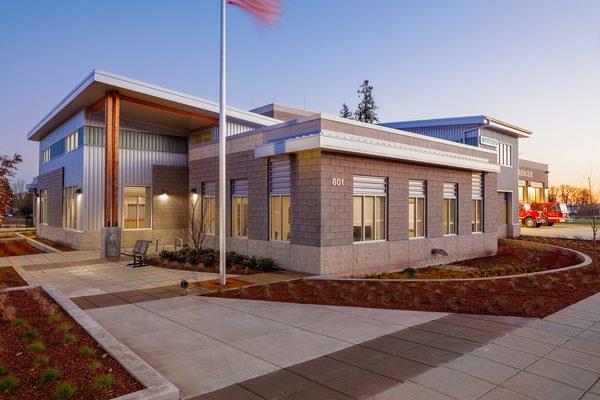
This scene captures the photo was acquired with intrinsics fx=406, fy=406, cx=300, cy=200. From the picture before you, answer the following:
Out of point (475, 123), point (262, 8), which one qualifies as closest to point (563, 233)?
point (475, 123)

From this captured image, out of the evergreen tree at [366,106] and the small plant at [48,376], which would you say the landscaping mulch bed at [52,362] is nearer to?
the small plant at [48,376]

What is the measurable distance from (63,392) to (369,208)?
1202cm

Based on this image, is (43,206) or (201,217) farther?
(43,206)

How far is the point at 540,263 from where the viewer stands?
741 inches

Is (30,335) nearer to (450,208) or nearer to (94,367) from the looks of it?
(94,367)

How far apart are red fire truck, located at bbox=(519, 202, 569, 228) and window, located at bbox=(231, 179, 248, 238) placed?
1427 inches

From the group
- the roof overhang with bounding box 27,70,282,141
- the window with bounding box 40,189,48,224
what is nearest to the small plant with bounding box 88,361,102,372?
the roof overhang with bounding box 27,70,282,141

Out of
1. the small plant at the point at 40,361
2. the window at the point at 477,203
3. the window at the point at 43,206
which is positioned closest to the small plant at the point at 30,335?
the small plant at the point at 40,361

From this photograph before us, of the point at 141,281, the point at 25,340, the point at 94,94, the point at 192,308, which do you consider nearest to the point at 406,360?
the point at 192,308

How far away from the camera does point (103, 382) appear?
5.01m

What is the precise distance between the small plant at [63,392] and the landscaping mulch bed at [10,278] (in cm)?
849

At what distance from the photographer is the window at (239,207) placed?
17328 millimetres

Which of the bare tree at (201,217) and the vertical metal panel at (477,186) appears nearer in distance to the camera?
the bare tree at (201,217)

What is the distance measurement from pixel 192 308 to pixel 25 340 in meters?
3.35
